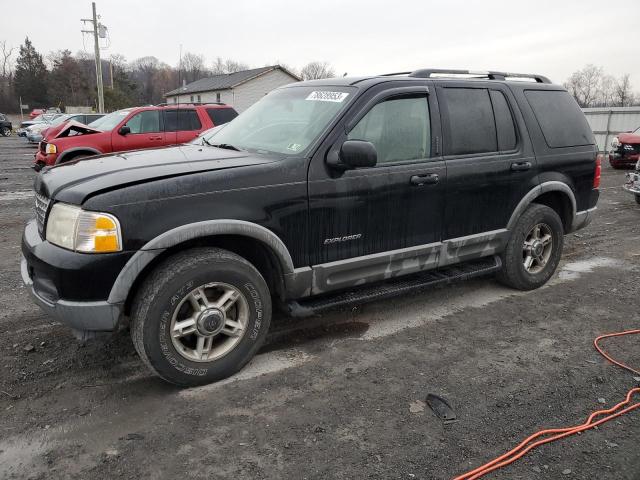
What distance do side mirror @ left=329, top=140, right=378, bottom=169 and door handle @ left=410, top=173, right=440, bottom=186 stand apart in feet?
1.86

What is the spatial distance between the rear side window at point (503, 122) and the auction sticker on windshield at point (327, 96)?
1619 mm

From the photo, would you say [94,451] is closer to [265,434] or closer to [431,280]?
[265,434]

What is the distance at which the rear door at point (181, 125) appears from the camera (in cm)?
1130

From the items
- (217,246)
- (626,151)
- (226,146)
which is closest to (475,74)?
(226,146)

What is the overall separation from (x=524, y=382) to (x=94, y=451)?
2690 mm

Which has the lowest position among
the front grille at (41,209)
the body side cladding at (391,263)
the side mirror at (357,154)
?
the body side cladding at (391,263)

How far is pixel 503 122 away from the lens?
4.69 metres

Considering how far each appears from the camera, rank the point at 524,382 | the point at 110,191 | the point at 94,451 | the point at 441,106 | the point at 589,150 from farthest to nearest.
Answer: the point at 589,150 → the point at 441,106 → the point at 524,382 → the point at 110,191 → the point at 94,451

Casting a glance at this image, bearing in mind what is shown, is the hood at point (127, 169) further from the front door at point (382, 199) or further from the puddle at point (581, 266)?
the puddle at point (581, 266)

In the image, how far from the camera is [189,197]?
3.08 metres

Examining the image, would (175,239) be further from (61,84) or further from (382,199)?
(61,84)

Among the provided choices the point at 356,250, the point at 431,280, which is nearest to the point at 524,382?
the point at 431,280

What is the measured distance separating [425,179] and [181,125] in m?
8.70

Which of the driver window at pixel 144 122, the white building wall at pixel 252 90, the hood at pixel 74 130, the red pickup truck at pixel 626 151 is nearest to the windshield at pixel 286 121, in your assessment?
the driver window at pixel 144 122
